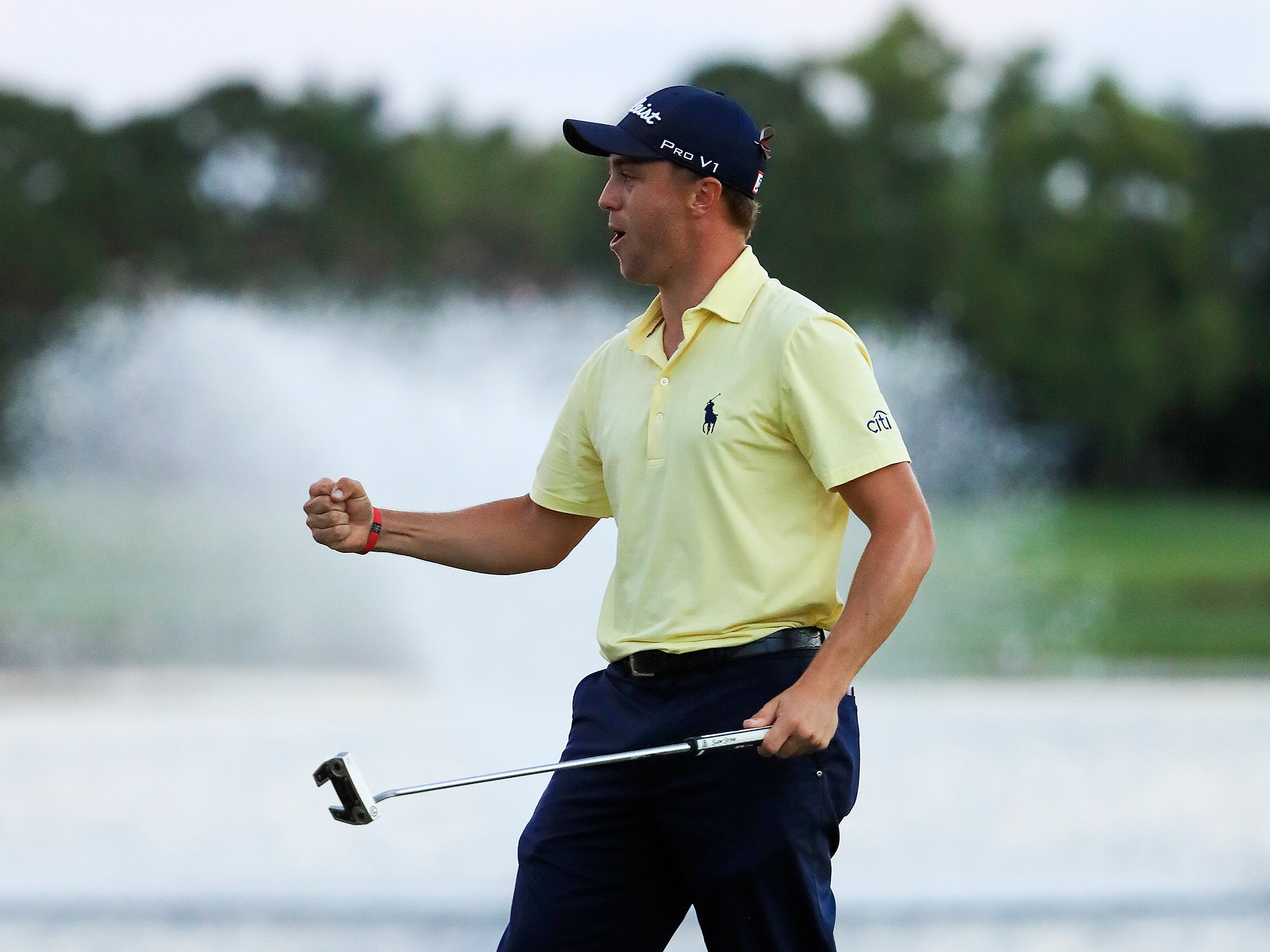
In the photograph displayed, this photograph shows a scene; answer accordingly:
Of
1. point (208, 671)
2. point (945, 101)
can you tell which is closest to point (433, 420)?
point (208, 671)

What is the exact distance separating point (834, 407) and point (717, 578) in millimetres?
331

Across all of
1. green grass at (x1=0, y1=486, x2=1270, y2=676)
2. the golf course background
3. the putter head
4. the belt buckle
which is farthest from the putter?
the golf course background

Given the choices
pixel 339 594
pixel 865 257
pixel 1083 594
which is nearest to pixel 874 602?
pixel 339 594

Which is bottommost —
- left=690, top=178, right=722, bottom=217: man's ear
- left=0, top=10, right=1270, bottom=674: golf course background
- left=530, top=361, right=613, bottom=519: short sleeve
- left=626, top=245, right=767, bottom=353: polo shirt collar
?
left=530, top=361, right=613, bottom=519: short sleeve

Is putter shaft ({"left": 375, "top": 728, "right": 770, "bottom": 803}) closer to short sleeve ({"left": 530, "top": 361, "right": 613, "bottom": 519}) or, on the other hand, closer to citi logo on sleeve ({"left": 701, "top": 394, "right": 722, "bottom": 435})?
citi logo on sleeve ({"left": 701, "top": 394, "right": 722, "bottom": 435})

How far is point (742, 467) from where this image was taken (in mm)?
2738

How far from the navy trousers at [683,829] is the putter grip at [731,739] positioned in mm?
95

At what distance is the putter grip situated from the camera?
2.57 meters

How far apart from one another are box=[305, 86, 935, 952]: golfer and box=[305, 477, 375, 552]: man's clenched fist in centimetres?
46

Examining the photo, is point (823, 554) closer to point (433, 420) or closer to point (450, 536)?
point (450, 536)

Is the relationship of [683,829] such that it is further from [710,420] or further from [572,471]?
[572,471]

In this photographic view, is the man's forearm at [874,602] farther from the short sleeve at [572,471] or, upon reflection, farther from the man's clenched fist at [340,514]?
the man's clenched fist at [340,514]

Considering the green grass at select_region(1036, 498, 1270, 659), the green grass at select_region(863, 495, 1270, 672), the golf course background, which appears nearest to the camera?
the green grass at select_region(863, 495, 1270, 672)

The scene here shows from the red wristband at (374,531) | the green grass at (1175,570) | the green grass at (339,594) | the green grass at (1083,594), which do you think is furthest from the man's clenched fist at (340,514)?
the green grass at (1175,570)
